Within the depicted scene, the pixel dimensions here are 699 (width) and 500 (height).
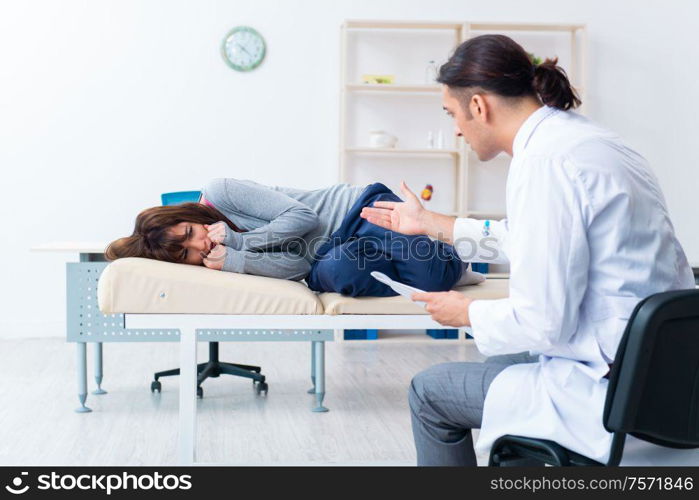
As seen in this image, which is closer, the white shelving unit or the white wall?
the white wall

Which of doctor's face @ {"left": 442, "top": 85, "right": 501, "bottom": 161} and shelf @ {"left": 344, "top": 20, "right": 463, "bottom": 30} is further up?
shelf @ {"left": 344, "top": 20, "right": 463, "bottom": 30}

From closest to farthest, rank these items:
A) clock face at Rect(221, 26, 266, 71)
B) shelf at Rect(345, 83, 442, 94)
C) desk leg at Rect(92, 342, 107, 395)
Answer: desk leg at Rect(92, 342, 107, 395) < shelf at Rect(345, 83, 442, 94) < clock face at Rect(221, 26, 266, 71)

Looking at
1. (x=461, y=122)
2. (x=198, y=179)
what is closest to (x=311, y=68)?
(x=198, y=179)

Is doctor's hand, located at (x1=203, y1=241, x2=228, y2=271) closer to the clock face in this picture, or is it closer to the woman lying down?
the woman lying down

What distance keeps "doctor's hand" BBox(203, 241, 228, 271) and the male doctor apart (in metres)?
0.97

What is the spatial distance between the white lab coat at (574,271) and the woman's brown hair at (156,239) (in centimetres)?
115

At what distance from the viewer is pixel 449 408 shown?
54.1 inches

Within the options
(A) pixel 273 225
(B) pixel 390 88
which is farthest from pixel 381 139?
(A) pixel 273 225

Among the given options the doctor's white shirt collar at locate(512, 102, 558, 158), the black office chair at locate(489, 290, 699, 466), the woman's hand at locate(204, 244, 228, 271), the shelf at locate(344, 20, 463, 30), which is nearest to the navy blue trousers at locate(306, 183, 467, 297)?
the woman's hand at locate(204, 244, 228, 271)

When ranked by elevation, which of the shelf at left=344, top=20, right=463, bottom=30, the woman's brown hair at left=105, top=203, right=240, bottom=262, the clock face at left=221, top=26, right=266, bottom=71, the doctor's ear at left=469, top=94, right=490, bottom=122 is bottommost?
the woman's brown hair at left=105, top=203, right=240, bottom=262

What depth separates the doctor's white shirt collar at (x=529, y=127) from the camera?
133 cm

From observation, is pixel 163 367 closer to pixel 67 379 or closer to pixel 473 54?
pixel 67 379

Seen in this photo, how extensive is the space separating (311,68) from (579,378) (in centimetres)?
380

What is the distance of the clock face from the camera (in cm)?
466
